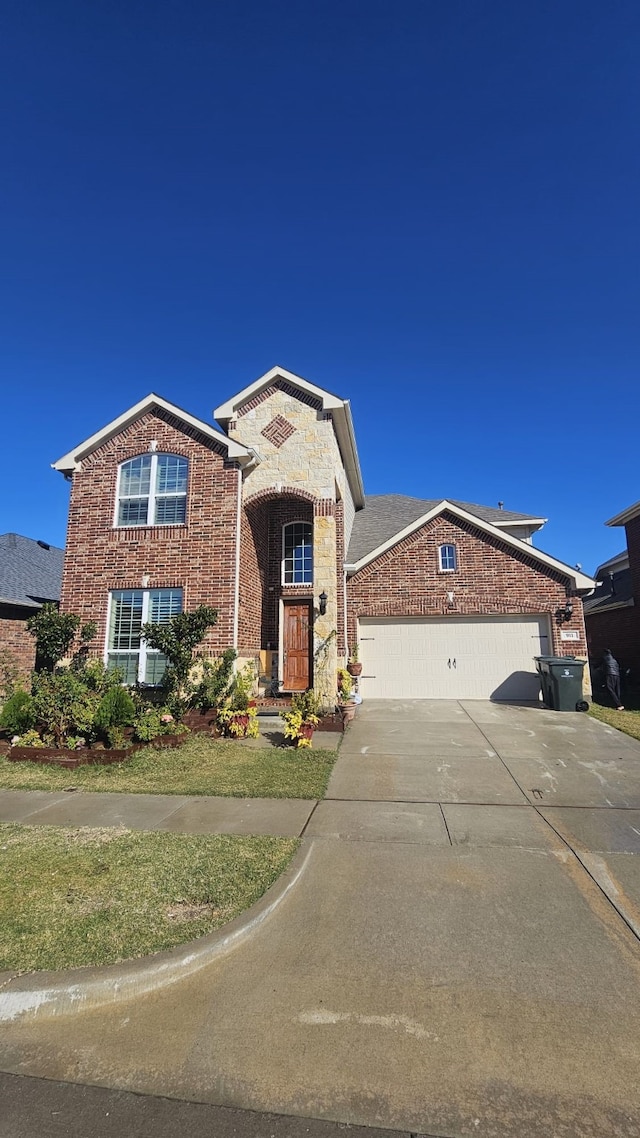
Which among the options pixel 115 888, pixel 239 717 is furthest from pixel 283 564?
pixel 115 888

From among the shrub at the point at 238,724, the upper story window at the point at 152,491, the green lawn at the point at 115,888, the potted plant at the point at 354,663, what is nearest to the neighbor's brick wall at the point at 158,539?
the upper story window at the point at 152,491

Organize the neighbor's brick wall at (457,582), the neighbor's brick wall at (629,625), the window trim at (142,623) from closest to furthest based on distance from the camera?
the window trim at (142,623) < the neighbor's brick wall at (457,582) < the neighbor's brick wall at (629,625)

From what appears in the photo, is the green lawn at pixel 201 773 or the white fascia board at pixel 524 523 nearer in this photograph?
the green lawn at pixel 201 773

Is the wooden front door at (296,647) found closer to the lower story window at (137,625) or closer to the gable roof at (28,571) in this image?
the lower story window at (137,625)

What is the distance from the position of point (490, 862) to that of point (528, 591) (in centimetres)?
1118

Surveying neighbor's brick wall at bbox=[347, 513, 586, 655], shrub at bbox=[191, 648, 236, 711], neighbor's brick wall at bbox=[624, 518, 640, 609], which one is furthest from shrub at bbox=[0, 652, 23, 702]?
neighbor's brick wall at bbox=[624, 518, 640, 609]

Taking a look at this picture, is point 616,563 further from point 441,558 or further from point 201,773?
point 201,773

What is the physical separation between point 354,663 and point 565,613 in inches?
235

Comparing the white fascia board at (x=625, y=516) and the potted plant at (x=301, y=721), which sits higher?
the white fascia board at (x=625, y=516)

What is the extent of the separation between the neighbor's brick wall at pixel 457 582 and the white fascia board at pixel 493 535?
0.15 meters

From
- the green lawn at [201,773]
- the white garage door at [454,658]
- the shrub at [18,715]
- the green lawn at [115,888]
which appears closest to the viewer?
the green lawn at [115,888]

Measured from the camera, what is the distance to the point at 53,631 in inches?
414

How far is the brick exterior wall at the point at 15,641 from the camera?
15273 millimetres

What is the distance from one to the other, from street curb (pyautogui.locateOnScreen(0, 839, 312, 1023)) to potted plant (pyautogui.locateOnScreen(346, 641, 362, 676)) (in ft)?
35.3
